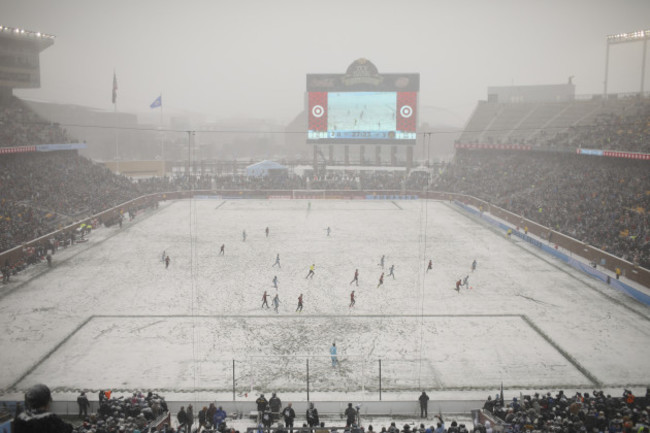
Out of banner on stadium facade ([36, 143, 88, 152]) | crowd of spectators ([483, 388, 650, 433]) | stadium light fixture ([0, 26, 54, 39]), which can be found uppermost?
stadium light fixture ([0, 26, 54, 39])

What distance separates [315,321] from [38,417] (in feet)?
60.7

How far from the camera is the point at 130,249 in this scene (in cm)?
3609

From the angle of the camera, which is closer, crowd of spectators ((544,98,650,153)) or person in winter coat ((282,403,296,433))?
person in winter coat ((282,403,296,433))

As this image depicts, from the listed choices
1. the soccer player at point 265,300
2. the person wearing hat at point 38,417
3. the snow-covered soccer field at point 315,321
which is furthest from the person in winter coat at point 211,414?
the person wearing hat at point 38,417

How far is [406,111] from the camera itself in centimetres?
6850

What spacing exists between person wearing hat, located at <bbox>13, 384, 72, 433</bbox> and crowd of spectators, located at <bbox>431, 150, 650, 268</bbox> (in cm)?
3003

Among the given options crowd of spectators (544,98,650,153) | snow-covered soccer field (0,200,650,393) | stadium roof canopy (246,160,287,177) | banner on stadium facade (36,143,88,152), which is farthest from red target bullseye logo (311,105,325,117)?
snow-covered soccer field (0,200,650,393)

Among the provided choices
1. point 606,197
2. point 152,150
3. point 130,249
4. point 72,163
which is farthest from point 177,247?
point 152,150

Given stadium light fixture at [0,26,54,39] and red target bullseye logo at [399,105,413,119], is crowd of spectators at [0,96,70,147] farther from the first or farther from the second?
red target bullseye logo at [399,105,413,119]

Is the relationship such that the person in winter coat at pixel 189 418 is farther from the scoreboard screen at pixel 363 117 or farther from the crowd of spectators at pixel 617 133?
the scoreboard screen at pixel 363 117

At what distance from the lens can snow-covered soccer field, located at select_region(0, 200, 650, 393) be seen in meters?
17.3

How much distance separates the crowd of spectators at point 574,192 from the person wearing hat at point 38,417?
98.5ft

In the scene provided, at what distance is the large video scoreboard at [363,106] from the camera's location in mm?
68562

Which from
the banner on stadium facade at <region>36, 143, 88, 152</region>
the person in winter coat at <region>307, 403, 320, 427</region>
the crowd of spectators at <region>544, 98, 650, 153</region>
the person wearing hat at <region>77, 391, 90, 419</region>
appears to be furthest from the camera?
the banner on stadium facade at <region>36, 143, 88, 152</region>
